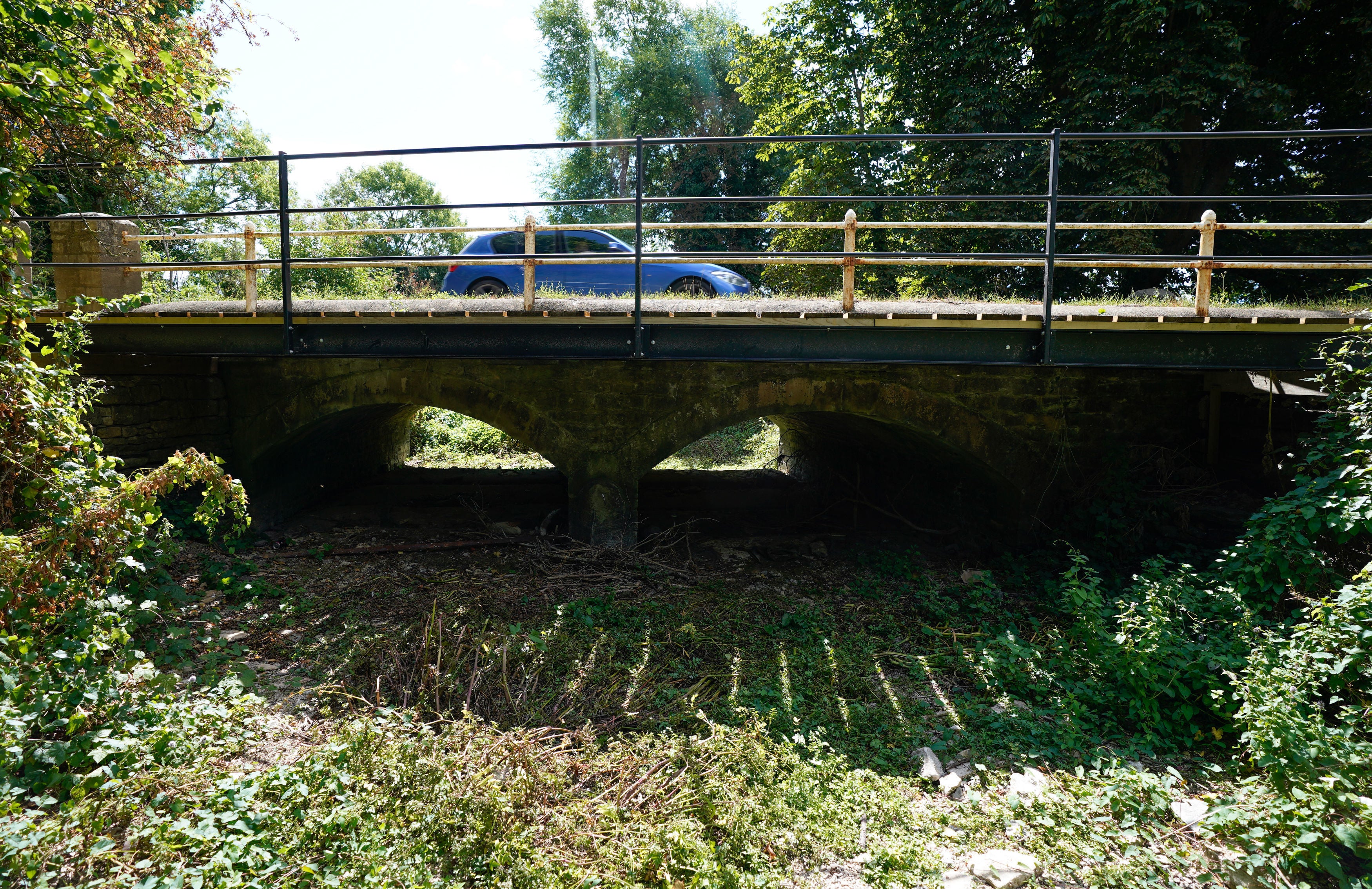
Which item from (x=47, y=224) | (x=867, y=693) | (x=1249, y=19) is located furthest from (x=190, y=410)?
(x=1249, y=19)

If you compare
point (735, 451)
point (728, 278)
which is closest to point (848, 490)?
point (728, 278)

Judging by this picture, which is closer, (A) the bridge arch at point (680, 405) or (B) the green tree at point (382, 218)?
(A) the bridge arch at point (680, 405)

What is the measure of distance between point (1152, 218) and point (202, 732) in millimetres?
13306

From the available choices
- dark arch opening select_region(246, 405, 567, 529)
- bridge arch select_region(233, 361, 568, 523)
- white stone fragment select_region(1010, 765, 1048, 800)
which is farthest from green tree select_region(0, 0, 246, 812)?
white stone fragment select_region(1010, 765, 1048, 800)

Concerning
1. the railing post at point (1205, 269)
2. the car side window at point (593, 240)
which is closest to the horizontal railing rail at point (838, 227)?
the railing post at point (1205, 269)

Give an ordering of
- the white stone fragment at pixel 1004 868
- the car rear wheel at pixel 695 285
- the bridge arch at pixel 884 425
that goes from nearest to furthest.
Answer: the white stone fragment at pixel 1004 868 → the bridge arch at pixel 884 425 → the car rear wheel at pixel 695 285

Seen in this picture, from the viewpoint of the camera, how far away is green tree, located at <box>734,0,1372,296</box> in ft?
33.9

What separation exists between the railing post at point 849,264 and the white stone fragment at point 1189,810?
3.78 m

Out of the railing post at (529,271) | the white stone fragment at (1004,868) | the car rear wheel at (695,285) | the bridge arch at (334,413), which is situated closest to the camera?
the white stone fragment at (1004,868)

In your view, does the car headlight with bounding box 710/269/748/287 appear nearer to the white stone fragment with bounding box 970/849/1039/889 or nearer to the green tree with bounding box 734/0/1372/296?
the green tree with bounding box 734/0/1372/296

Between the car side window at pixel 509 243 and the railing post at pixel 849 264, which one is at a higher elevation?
the car side window at pixel 509 243

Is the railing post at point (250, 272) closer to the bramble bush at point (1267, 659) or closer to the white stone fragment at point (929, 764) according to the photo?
the white stone fragment at point (929, 764)

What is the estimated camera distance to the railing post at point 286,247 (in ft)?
18.9

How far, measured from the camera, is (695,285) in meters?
10.5
